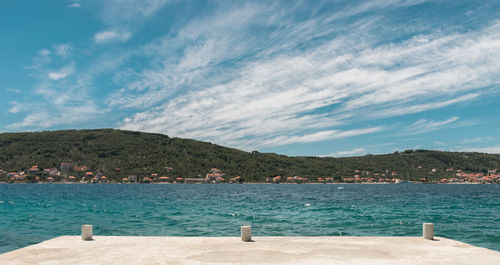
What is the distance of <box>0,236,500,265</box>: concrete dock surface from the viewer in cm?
1512

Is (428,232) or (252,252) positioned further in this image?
(428,232)

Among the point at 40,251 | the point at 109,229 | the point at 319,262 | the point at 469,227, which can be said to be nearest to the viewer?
the point at 319,262

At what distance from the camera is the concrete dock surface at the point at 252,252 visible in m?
15.1

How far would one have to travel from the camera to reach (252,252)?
16.8m

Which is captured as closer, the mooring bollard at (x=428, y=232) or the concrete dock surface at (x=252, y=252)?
the concrete dock surface at (x=252, y=252)

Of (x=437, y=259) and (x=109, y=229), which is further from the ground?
(x=437, y=259)

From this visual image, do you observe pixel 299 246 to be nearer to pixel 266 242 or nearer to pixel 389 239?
pixel 266 242

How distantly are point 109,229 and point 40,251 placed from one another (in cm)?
2136

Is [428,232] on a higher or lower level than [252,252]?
higher

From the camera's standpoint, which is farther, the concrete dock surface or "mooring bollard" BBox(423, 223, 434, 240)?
"mooring bollard" BBox(423, 223, 434, 240)

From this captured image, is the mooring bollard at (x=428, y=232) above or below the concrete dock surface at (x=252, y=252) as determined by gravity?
above

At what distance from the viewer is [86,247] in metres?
18.0

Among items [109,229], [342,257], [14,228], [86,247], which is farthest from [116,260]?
[14,228]

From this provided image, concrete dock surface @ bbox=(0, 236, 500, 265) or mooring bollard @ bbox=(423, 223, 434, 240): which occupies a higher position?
mooring bollard @ bbox=(423, 223, 434, 240)
